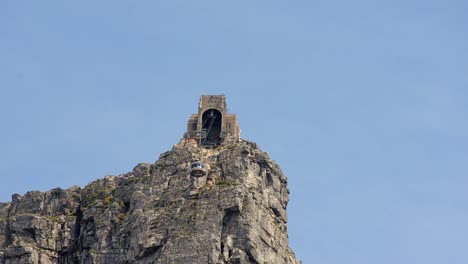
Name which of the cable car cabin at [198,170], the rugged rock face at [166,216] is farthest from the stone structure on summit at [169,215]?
the cable car cabin at [198,170]

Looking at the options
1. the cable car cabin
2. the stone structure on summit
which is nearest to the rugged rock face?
the stone structure on summit

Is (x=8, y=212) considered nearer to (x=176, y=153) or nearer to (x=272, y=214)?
(x=176, y=153)

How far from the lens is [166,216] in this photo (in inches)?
6954

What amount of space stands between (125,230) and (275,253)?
61.8 ft

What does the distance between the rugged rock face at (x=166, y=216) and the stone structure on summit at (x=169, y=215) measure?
125 millimetres

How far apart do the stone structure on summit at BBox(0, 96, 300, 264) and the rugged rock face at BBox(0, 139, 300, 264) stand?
0.12 metres

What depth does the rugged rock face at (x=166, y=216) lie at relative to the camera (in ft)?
563

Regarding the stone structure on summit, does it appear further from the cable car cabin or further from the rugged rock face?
the cable car cabin

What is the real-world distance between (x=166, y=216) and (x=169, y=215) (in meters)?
0.38

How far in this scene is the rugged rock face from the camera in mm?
171750

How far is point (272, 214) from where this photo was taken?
182250mm

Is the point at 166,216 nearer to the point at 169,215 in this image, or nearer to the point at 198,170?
the point at 169,215

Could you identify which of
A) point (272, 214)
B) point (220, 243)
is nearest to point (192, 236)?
point (220, 243)

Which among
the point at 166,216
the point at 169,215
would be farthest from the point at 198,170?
the point at 166,216
